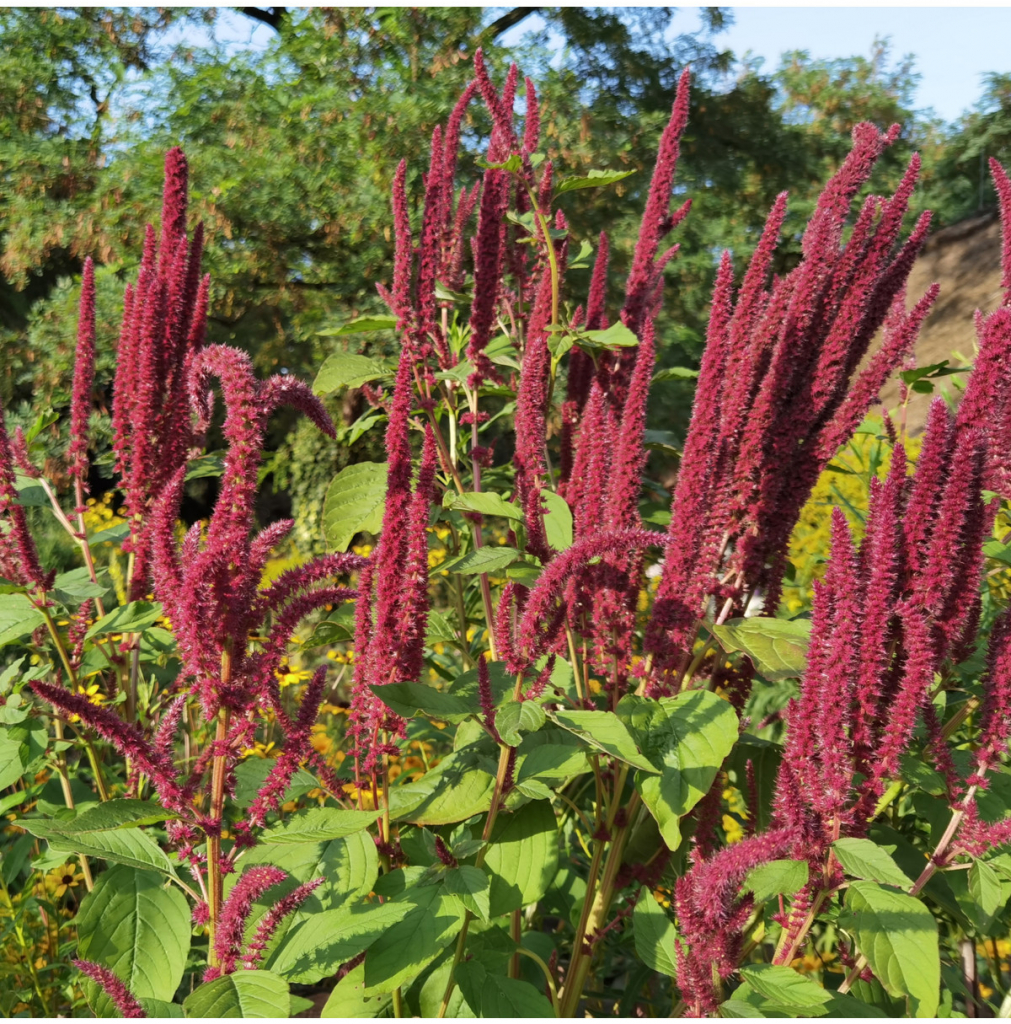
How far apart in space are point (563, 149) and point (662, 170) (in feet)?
20.9

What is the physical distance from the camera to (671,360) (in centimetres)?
1182

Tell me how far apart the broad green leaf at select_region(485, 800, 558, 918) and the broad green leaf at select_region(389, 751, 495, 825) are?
119mm

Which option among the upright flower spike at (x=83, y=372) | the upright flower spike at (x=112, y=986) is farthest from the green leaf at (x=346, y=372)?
the upright flower spike at (x=112, y=986)

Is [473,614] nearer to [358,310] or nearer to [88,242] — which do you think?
[358,310]

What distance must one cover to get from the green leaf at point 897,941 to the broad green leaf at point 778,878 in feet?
0.33

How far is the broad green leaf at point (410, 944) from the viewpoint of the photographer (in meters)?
1.38

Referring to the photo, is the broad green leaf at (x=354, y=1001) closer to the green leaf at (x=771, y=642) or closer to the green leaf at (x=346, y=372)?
the green leaf at (x=771, y=642)

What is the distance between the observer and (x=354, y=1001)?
5.29 ft

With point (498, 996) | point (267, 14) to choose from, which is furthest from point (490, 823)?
point (267, 14)

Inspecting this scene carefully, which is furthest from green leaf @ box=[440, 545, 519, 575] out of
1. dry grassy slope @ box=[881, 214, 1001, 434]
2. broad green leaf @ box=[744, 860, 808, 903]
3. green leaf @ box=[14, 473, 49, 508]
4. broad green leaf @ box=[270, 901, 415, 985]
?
dry grassy slope @ box=[881, 214, 1001, 434]

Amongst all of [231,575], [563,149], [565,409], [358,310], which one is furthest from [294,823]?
[563,149]

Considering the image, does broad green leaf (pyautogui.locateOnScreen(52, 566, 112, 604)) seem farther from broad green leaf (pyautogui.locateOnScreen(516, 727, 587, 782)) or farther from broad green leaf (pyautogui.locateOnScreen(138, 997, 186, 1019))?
broad green leaf (pyautogui.locateOnScreen(516, 727, 587, 782))

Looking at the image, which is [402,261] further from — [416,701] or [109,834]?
[109,834]

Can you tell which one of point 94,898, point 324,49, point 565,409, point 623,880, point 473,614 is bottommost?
point 623,880
